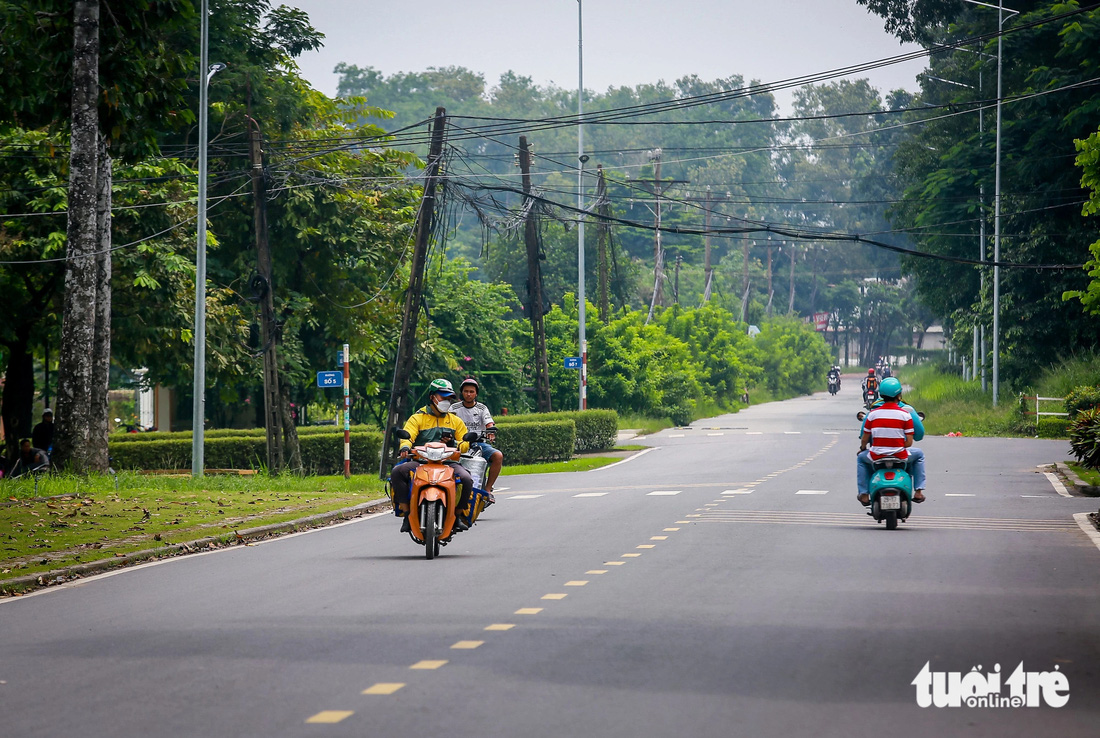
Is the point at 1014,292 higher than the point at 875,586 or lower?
higher

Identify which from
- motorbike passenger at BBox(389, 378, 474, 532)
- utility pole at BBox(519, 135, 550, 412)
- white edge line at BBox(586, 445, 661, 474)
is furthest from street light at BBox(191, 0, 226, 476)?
motorbike passenger at BBox(389, 378, 474, 532)

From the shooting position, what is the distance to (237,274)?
36125 mm

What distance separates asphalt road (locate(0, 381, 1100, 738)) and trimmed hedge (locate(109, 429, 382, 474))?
14238mm

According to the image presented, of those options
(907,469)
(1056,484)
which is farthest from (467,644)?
(1056,484)

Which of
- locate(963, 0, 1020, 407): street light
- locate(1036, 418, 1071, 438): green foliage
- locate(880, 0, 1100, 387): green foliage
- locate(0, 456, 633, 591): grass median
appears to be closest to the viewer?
locate(0, 456, 633, 591): grass median

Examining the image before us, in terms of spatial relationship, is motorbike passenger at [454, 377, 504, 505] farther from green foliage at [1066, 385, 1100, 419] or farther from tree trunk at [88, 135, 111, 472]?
green foliage at [1066, 385, 1100, 419]

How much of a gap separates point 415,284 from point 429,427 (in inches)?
532

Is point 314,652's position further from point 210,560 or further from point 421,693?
point 210,560

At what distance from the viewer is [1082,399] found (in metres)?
35.4

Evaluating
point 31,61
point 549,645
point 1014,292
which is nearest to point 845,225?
point 1014,292

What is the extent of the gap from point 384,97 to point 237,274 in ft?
264

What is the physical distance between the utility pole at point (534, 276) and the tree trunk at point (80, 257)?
507 inches

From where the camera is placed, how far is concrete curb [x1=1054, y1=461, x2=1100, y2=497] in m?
21.1

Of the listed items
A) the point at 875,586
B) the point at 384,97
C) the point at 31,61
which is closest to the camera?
the point at 875,586
